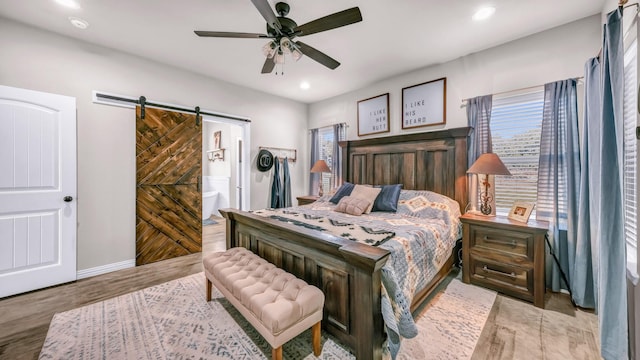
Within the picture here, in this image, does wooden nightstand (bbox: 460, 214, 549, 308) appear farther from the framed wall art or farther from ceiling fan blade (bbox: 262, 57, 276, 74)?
the framed wall art

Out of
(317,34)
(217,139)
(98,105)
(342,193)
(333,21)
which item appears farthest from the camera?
(217,139)

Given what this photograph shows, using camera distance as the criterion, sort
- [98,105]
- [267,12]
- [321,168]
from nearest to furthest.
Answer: [267,12] → [98,105] → [321,168]

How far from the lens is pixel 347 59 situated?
3150 mm

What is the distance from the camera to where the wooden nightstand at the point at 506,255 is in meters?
2.13

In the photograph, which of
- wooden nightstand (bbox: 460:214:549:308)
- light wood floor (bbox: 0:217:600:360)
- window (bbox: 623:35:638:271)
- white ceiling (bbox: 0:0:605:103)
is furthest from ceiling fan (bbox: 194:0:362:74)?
light wood floor (bbox: 0:217:600:360)

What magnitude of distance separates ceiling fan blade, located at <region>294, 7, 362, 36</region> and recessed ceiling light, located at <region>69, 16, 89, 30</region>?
2288mm

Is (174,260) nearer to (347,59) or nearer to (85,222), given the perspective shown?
(85,222)

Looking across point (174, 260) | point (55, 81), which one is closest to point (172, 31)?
point (55, 81)

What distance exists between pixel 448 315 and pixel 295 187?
359cm

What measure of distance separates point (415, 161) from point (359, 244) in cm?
225

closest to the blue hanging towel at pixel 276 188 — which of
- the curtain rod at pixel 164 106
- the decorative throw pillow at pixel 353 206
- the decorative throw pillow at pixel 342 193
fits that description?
the curtain rod at pixel 164 106

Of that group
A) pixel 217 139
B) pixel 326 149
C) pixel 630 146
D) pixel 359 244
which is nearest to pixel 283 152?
pixel 326 149

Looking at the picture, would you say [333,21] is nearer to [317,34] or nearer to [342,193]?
[317,34]

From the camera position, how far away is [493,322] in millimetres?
1913
